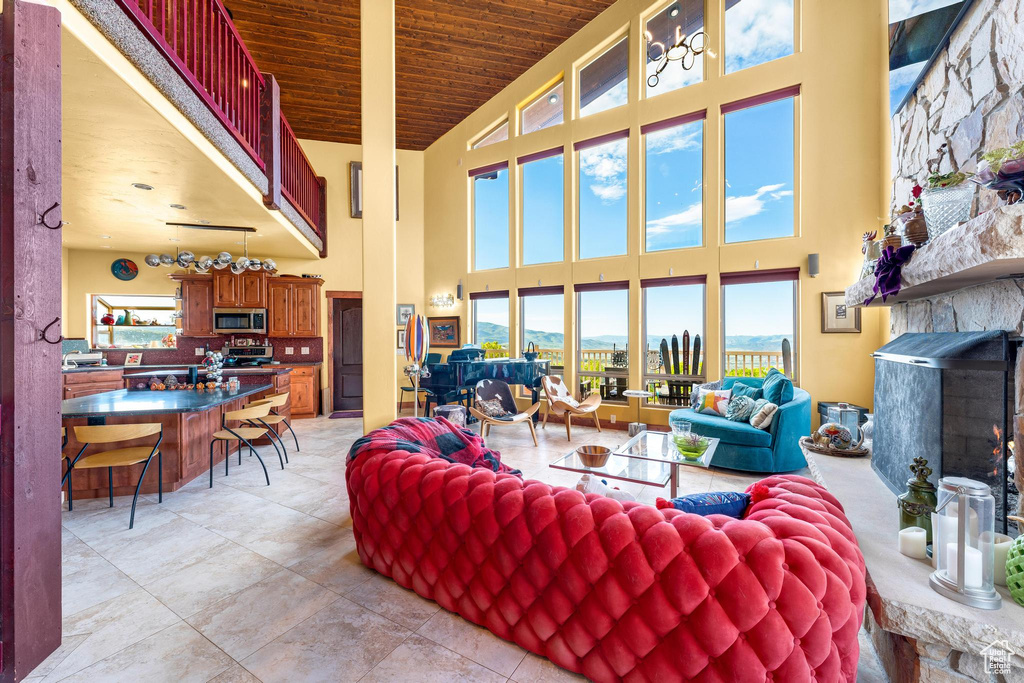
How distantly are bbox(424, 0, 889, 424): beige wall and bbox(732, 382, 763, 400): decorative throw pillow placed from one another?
956mm

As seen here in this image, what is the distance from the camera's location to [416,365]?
3.39 metres

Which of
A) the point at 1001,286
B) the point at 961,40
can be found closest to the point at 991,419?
the point at 1001,286

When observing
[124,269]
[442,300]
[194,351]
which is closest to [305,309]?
[194,351]

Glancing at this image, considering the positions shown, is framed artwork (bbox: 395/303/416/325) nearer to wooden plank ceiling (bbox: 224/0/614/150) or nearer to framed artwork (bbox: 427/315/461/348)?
framed artwork (bbox: 427/315/461/348)

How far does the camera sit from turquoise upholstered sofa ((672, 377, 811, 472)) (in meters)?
3.94

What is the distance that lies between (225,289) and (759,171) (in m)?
8.48

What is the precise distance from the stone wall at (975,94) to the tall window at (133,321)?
30.7 ft

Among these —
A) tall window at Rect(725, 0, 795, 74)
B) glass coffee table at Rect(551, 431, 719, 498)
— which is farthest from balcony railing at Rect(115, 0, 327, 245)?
tall window at Rect(725, 0, 795, 74)

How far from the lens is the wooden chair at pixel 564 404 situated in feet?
18.3

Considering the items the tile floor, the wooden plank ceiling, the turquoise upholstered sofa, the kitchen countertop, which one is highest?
the wooden plank ceiling

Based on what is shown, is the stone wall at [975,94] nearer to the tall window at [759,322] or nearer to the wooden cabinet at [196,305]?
the tall window at [759,322]

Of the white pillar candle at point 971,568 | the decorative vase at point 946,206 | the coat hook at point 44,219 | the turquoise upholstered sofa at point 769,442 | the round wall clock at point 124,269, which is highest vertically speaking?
the round wall clock at point 124,269

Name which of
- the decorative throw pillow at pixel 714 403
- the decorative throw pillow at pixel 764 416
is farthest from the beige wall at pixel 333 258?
the decorative throw pillow at pixel 764 416

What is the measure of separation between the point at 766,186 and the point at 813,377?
263 cm
